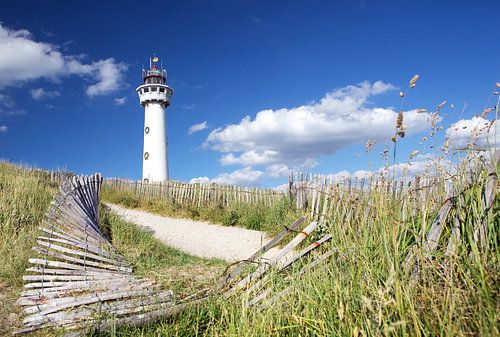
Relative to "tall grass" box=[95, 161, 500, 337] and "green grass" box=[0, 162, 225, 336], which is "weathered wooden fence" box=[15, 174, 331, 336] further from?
"tall grass" box=[95, 161, 500, 337]

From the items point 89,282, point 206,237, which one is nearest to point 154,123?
point 206,237

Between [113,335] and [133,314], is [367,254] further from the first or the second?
[133,314]

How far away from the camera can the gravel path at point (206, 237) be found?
7436 millimetres

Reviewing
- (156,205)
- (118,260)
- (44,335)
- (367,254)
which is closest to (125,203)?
(156,205)

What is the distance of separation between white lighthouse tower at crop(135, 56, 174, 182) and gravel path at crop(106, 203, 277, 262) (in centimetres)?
1048

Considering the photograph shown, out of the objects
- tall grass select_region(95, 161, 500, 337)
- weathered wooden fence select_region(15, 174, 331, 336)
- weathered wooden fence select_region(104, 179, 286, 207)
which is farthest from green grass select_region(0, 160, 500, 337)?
weathered wooden fence select_region(104, 179, 286, 207)

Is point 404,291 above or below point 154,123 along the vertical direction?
below

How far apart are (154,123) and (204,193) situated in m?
11.6

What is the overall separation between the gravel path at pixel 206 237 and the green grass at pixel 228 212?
0.37 m

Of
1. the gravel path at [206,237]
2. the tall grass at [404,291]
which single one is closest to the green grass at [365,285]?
the tall grass at [404,291]

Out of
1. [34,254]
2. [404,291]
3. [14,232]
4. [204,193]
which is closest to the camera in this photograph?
[404,291]

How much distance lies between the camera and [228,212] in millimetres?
11469

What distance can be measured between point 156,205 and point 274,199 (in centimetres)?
560

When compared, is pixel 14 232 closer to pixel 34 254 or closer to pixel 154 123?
pixel 34 254
